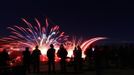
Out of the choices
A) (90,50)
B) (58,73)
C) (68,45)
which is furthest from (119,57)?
(68,45)

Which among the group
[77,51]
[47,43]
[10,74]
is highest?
[47,43]

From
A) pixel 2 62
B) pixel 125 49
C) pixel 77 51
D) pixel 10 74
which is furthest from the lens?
pixel 125 49

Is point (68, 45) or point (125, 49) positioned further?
point (68, 45)

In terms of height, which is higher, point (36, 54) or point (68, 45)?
point (68, 45)

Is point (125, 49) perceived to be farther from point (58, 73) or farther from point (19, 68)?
point (19, 68)

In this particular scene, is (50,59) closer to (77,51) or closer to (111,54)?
(77,51)

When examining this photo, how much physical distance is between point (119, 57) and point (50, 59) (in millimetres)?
5889

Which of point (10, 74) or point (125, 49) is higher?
point (125, 49)

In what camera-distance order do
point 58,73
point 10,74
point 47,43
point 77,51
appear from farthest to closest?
point 47,43, point 77,51, point 58,73, point 10,74

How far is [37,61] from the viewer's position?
22.7 m

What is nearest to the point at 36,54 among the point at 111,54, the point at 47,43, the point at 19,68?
the point at 111,54

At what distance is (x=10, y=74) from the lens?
14.3 m

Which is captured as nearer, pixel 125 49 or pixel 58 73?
pixel 58 73

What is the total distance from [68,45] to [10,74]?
37719 millimetres
